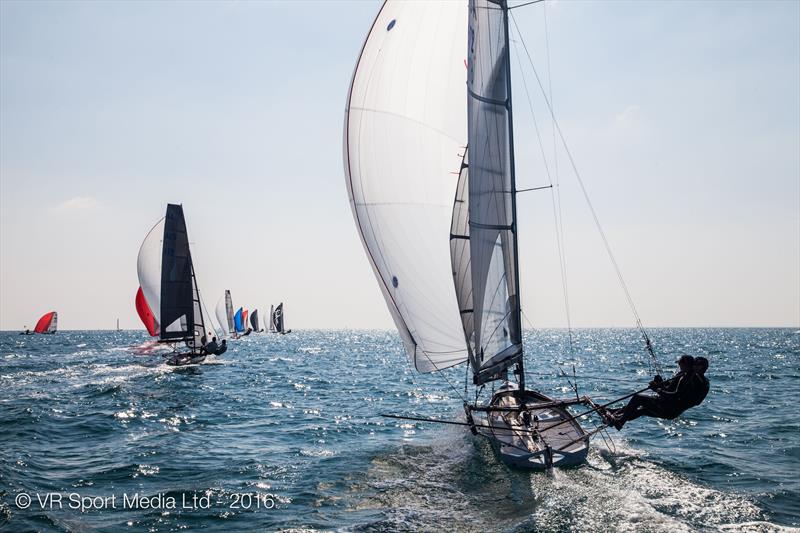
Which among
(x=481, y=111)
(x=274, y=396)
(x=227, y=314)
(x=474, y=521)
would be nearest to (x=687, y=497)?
(x=474, y=521)

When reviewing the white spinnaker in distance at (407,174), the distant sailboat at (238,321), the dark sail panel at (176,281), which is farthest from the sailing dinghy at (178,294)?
the distant sailboat at (238,321)

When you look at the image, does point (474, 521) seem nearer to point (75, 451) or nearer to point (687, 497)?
point (687, 497)

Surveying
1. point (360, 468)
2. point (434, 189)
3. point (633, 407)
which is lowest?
point (360, 468)

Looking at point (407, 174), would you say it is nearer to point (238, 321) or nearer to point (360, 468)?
point (360, 468)

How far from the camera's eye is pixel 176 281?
38344 mm

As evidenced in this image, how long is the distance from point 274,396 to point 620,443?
51.9ft

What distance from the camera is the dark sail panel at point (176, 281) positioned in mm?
37719

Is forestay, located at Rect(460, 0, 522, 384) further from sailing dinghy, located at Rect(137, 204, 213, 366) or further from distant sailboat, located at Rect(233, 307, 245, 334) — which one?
distant sailboat, located at Rect(233, 307, 245, 334)

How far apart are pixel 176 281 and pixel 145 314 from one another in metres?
9.62

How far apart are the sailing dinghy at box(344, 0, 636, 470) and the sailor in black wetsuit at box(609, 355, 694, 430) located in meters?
2.50

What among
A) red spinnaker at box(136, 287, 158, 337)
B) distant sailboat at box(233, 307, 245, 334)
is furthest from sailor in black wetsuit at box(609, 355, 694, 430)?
distant sailboat at box(233, 307, 245, 334)

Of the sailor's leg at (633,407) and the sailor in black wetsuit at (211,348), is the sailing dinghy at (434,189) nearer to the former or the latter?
the sailor's leg at (633,407)

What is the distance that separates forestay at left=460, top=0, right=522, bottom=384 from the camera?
41.5 ft

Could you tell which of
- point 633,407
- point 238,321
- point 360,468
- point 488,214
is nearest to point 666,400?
point 633,407
